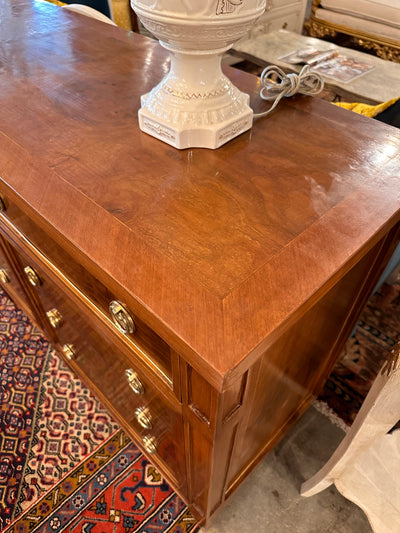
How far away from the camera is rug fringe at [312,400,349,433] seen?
100 centimetres

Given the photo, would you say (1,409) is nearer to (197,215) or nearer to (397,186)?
(197,215)

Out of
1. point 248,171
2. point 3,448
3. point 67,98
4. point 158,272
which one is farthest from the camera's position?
point 3,448

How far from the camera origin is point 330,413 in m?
1.02

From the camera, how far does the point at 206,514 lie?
29.6 inches

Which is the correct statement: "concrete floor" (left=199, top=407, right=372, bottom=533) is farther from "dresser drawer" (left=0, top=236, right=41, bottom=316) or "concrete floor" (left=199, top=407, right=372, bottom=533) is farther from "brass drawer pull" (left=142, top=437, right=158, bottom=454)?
"dresser drawer" (left=0, top=236, right=41, bottom=316)

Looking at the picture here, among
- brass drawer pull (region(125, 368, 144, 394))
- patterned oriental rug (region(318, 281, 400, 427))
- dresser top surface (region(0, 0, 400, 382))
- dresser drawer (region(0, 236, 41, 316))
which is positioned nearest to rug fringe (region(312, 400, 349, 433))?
patterned oriental rug (region(318, 281, 400, 427))

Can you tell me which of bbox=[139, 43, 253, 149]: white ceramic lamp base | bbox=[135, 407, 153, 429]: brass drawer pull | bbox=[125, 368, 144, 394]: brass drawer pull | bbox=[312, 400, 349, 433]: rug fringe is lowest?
bbox=[312, 400, 349, 433]: rug fringe

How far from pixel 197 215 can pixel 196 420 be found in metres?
0.26

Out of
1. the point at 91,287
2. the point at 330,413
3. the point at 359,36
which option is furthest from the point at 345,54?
the point at 91,287

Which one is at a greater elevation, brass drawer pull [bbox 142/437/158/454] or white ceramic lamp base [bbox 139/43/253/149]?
white ceramic lamp base [bbox 139/43/253/149]

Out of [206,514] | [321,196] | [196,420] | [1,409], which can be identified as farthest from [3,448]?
[321,196]

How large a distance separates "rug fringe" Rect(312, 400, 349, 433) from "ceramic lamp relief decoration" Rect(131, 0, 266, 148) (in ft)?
2.50

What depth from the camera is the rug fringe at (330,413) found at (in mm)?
998

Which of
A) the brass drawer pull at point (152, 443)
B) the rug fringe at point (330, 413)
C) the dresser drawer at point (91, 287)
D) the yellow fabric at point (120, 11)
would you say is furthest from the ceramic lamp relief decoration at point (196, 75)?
the yellow fabric at point (120, 11)
